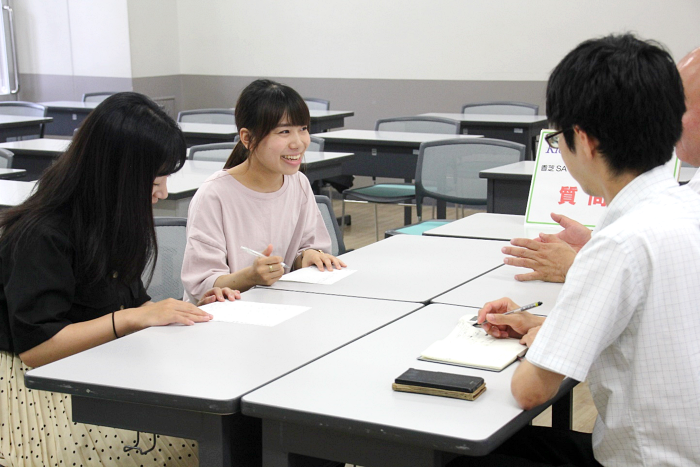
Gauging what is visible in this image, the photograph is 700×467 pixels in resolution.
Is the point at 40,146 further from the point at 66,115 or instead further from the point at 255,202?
the point at 255,202

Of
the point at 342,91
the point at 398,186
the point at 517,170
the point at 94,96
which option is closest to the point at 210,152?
the point at 398,186

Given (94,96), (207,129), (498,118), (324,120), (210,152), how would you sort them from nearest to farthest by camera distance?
(210,152)
(207,129)
(498,118)
(324,120)
(94,96)

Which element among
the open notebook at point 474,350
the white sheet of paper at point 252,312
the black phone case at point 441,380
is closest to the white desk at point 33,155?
the white sheet of paper at point 252,312

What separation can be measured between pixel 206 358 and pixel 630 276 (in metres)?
0.77

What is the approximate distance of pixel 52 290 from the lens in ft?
5.39

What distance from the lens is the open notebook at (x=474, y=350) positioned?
4.82ft

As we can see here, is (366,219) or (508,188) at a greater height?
(508,188)

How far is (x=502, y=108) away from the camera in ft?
20.6

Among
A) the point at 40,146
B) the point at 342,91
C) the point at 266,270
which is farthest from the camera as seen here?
the point at 342,91

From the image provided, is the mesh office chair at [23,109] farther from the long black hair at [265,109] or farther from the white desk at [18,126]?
the long black hair at [265,109]

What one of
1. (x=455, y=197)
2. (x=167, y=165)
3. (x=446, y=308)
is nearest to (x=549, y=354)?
(x=446, y=308)

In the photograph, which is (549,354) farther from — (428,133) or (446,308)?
(428,133)

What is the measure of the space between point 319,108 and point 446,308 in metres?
5.15

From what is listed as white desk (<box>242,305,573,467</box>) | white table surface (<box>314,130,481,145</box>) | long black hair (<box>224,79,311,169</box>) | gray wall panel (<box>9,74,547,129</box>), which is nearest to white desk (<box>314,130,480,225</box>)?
white table surface (<box>314,130,481,145</box>)
